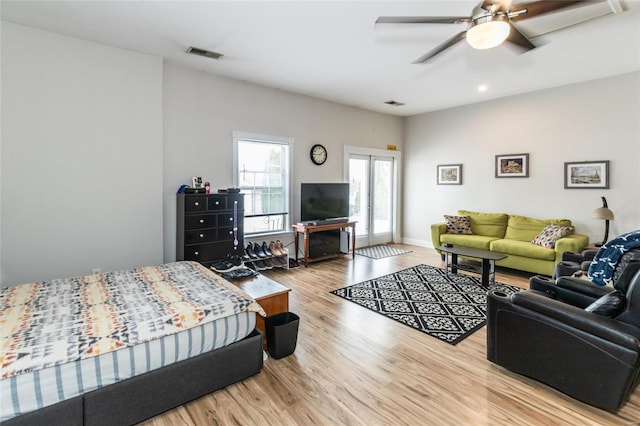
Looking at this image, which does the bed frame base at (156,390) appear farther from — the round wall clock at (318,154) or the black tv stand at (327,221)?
the round wall clock at (318,154)

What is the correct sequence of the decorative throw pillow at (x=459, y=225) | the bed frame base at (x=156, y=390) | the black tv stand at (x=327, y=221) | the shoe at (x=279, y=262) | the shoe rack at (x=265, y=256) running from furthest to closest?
the decorative throw pillow at (x=459, y=225), the black tv stand at (x=327, y=221), the shoe at (x=279, y=262), the shoe rack at (x=265, y=256), the bed frame base at (x=156, y=390)

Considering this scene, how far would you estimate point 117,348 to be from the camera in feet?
5.79

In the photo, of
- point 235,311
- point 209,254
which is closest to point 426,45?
point 235,311

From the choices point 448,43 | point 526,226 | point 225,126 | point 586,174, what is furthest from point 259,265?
point 586,174

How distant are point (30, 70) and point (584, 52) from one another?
242 inches

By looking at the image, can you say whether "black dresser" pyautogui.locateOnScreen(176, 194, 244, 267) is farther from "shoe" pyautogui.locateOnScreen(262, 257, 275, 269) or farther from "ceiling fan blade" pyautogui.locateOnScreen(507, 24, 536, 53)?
"ceiling fan blade" pyautogui.locateOnScreen(507, 24, 536, 53)

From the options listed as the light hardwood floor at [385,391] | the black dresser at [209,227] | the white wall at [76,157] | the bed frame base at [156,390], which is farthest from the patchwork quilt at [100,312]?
the black dresser at [209,227]

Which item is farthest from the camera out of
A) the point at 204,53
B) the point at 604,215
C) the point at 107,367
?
the point at 604,215

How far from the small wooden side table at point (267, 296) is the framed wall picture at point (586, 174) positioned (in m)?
4.99

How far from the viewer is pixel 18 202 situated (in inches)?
127

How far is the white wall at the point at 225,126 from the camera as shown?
14.1 ft

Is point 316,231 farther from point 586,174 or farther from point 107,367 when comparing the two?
point 586,174

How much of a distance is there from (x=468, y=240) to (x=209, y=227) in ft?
13.6

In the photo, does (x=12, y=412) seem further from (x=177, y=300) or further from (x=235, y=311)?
(x=235, y=311)
